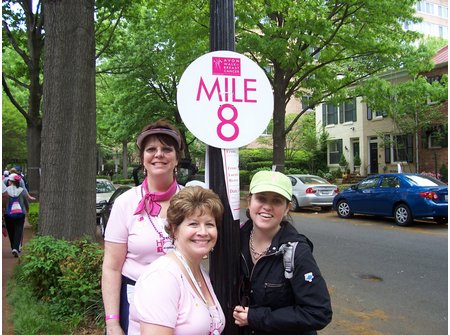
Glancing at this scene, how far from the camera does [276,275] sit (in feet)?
7.25

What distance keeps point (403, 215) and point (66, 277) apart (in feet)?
34.3

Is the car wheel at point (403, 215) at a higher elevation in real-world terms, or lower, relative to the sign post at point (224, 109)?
lower

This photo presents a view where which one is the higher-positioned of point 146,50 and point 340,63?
point 146,50

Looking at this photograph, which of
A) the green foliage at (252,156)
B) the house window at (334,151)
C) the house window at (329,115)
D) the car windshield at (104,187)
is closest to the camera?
the car windshield at (104,187)

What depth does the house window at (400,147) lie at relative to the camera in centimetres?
2652

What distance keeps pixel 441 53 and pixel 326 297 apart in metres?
31.9

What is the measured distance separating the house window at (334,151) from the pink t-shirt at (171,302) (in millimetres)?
33209

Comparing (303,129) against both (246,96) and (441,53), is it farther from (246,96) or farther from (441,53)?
(246,96)

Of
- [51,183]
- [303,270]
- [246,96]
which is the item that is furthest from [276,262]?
[51,183]

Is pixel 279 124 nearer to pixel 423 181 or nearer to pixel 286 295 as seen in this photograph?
pixel 423 181

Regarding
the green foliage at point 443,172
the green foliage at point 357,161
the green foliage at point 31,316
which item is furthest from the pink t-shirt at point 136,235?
the green foliage at point 357,161

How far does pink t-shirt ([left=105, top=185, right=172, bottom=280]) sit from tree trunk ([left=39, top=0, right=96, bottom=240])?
14.9 ft

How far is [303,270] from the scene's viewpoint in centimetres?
212

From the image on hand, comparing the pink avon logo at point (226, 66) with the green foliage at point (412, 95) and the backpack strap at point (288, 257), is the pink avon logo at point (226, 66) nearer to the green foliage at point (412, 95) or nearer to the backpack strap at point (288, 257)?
the backpack strap at point (288, 257)
